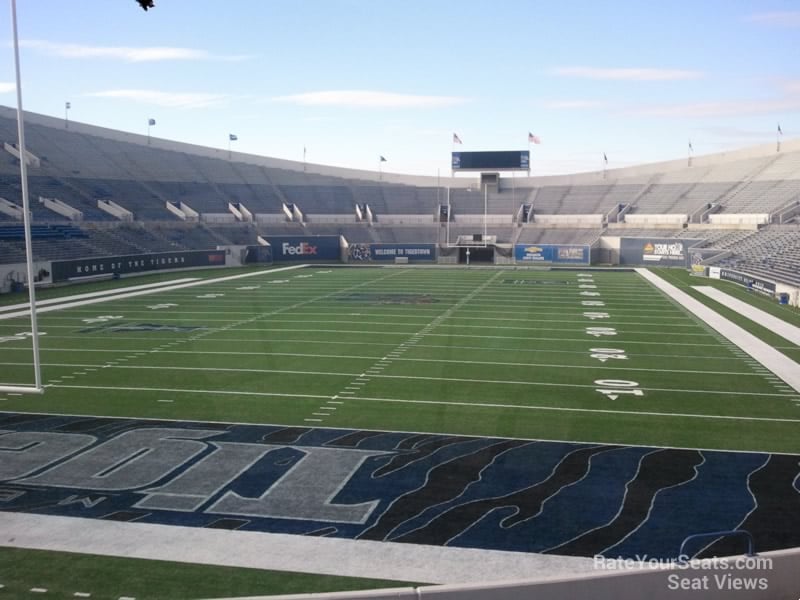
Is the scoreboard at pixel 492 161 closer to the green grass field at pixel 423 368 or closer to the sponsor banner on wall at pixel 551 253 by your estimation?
the sponsor banner on wall at pixel 551 253

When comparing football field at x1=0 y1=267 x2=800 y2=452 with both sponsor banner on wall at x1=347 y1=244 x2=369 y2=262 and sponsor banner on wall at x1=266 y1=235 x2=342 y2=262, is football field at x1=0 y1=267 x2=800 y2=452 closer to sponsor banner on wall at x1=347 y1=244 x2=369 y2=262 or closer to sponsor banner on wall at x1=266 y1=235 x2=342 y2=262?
sponsor banner on wall at x1=266 y1=235 x2=342 y2=262

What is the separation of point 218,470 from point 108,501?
1.50 m

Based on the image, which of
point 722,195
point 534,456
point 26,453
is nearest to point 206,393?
point 26,453

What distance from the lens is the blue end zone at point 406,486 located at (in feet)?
27.3

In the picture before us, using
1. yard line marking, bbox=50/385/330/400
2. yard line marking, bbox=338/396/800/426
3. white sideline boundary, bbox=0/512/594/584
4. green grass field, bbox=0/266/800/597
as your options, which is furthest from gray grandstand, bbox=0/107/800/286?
white sideline boundary, bbox=0/512/594/584

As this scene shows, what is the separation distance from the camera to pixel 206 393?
47.6 ft

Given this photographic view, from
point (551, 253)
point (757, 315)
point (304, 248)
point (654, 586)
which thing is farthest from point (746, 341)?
point (304, 248)

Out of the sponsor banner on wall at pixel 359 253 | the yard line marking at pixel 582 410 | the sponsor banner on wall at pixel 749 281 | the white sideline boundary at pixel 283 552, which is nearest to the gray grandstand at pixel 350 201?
the sponsor banner on wall at pixel 749 281

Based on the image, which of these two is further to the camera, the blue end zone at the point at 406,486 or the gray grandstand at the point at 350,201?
the gray grandstand at the point at 350,201

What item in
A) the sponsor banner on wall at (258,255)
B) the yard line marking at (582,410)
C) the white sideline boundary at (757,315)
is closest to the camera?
the yard line marking at (582,410)

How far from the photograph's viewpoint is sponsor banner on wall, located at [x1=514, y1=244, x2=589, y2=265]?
50906mm

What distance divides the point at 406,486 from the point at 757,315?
18982 millimetres

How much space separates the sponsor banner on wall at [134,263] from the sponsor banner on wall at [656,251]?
25.8 metres

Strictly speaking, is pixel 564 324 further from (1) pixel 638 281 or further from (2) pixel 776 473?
(1) pixel 638 281
